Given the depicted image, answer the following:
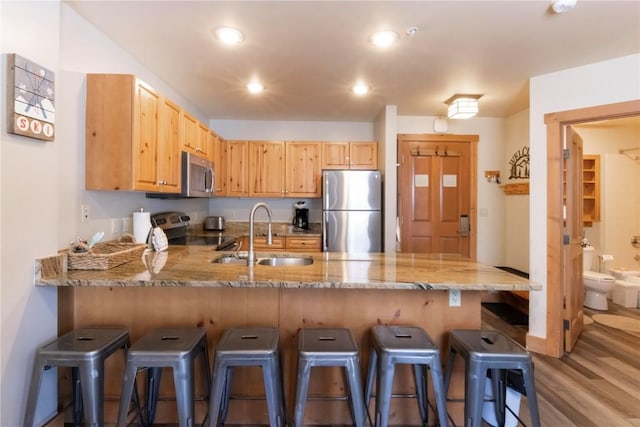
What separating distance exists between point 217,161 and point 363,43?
7.98 ft

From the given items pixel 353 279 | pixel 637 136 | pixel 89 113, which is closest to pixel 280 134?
pixel 89 113

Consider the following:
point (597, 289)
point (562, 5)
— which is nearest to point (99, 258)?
point (562, 5)

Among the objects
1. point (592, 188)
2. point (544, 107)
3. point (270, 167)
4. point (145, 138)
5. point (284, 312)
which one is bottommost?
point (284, 312)

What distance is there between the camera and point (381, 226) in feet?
12.9

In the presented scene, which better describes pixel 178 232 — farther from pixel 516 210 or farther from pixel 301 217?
pixel 516 210

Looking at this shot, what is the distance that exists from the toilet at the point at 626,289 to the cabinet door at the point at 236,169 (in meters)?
5.02

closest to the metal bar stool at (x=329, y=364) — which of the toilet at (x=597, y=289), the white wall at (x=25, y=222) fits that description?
the white wall at (x=25, y=222)

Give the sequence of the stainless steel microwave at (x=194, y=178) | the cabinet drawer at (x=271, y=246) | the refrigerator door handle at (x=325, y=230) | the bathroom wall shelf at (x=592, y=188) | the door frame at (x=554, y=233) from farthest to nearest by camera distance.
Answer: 1. the bathroom wall shelf at (x=592, y=188)
2. the cabinet drawer at (x=271, y=246)
3. the refrigerator door handle at (x=325, y=230)
4. the stainless steel microwave at (x=194, y=178)
5. the door frame at (x=554, y=233)

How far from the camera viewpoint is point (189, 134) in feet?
10.2

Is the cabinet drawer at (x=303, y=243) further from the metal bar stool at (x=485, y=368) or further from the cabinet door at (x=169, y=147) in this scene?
the metal bar stool at (x=485, y=368)

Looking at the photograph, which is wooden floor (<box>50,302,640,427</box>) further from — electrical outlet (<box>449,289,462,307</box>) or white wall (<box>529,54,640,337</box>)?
electrical outlet (<box>449,289,462,307</box>)

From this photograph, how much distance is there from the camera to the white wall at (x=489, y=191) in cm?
436

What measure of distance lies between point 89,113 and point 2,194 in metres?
0.89

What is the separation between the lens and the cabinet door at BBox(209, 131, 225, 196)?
3.83 meters
